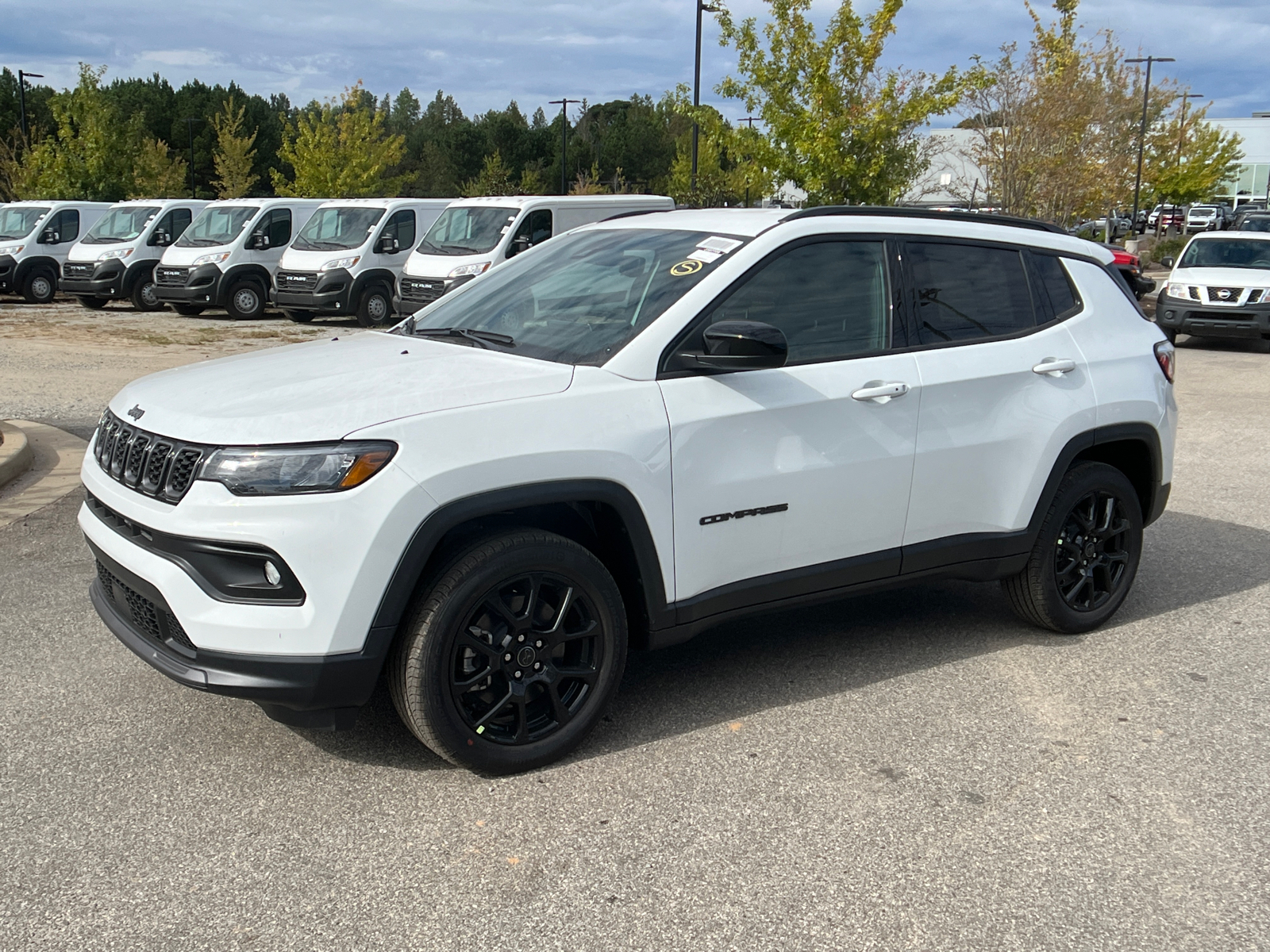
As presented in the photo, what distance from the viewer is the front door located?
3.95 metres

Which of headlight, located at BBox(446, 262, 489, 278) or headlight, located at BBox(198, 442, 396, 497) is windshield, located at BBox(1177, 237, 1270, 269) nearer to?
headlight, located at BBox(446, 262, 489, 278)

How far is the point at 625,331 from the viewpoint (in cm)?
403

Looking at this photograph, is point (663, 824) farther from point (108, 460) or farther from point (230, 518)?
point (108, 460)

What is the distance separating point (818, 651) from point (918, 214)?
1829mm

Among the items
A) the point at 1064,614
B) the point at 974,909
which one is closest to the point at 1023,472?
the point at 1064,614

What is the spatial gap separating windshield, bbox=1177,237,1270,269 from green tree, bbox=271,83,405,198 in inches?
1102

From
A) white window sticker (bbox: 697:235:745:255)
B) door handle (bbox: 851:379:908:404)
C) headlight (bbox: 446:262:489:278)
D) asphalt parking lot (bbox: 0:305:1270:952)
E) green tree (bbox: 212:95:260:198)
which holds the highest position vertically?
green tree (bbox: 212:95:260:198)

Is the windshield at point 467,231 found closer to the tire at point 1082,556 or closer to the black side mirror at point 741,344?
the tire at point 1082,556

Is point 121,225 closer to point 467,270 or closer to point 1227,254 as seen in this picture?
point 467,270

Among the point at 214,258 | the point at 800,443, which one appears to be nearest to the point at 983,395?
the point at 800,443

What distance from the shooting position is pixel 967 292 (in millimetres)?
4809

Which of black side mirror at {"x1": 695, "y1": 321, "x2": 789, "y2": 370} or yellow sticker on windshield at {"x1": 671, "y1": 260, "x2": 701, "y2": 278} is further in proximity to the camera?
yellow sticker on windshield at {"x1": 671, "y1": 260, "x2": 701, "y2": 278}

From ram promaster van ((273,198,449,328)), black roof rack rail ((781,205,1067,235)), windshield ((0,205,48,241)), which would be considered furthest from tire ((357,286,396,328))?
black roof rack rail ((781,205,1067,235))

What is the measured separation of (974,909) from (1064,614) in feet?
7.55
